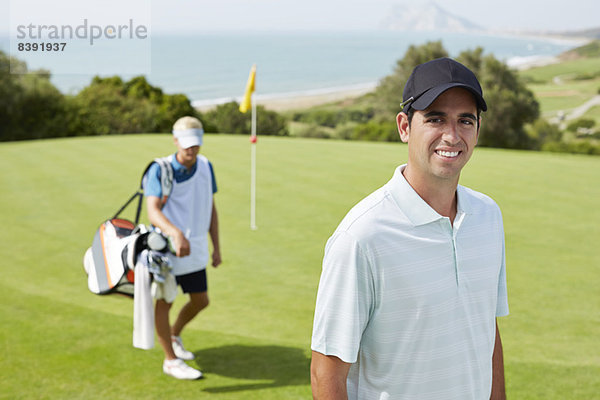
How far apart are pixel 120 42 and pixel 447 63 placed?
138426 millimetres

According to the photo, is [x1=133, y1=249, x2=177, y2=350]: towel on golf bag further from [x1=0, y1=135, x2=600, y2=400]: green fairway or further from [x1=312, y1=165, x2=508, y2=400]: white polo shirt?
[x1=312, y1=165, x2=508, y2=400]: white polo shirt

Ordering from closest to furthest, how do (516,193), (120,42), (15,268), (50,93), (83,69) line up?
(15,268) < (516,193) < (50,93) < (83,69) < (120,42)

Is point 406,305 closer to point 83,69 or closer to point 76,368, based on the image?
point 76,368

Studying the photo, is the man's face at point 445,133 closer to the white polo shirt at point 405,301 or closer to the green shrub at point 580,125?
the white polo shirt at point 405,301

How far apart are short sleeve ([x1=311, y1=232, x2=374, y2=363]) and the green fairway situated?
9.16 ft

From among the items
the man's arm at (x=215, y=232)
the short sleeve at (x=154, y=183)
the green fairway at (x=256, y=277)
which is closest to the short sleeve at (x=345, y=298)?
the green fairway at (x=256, y=277)

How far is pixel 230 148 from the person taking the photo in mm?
17484

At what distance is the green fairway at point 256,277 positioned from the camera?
188 inches

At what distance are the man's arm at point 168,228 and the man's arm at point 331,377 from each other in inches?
110

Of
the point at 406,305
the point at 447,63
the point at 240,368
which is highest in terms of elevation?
the point at 447,63

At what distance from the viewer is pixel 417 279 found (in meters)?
1.83

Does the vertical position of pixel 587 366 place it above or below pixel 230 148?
below

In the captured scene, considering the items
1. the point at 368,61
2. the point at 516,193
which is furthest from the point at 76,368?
the point at 368,61

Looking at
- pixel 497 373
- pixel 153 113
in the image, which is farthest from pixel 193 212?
pixel 153 113
